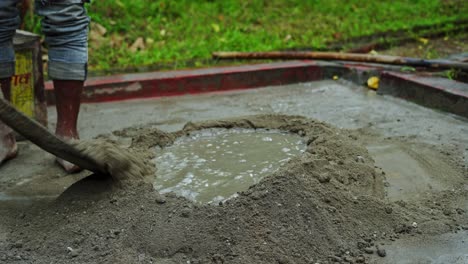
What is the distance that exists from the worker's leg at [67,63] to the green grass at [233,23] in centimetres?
196

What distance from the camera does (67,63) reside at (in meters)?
3.03

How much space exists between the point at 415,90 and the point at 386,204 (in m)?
1.97

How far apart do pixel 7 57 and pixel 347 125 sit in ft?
6.50

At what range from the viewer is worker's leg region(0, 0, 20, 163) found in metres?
2.97

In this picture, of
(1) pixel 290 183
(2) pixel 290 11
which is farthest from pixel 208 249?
(2) pixel 290 11

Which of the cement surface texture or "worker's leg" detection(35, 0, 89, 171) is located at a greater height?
"worker's leg" detection(35, 0, 89, 171)

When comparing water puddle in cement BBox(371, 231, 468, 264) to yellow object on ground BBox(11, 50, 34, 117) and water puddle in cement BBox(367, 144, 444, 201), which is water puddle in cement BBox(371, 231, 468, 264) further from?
yellow object on ground BBox(11, 50, 34, 117)

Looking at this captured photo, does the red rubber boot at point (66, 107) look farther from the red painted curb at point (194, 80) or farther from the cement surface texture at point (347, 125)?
the red painted curb at point (194, 80)

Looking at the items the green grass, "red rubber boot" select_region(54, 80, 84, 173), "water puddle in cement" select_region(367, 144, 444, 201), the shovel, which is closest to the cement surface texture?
"water puddle in cement" select_region(367, 144, 444, 201)

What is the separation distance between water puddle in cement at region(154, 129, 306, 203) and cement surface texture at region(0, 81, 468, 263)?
0.42 m

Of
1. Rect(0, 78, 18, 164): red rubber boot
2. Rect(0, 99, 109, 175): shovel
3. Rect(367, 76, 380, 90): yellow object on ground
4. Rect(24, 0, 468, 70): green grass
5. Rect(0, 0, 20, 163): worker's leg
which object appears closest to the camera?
Rect(0, 99, 109, 175): shovel

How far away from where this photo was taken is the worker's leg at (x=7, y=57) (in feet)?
9.74

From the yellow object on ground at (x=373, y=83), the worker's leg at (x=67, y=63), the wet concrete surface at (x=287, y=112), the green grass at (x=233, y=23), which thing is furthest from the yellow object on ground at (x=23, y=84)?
the yellow object on ground at (x=373, y=83)

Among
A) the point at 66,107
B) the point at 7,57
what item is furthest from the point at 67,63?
the point at 7,57
